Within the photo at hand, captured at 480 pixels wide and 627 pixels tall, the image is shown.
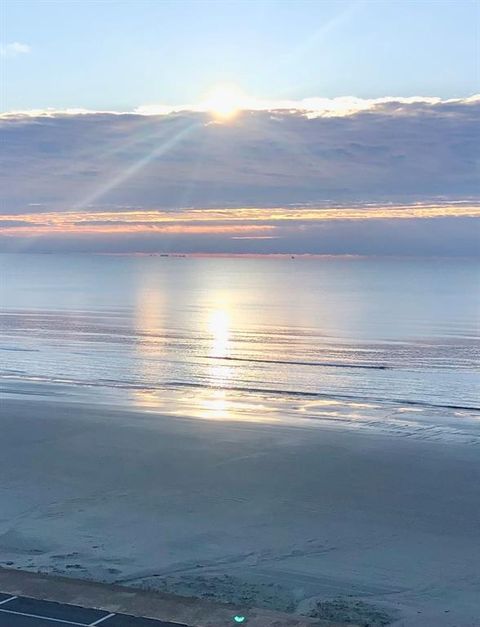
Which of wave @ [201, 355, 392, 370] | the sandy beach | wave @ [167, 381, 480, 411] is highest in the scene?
the sandy beach

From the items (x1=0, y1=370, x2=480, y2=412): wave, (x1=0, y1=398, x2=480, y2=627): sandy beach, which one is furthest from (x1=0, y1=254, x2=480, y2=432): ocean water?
(x1=0, y1=398, x2=480, y2=627): sandy beach

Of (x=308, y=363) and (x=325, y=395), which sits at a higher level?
(x=325, y=395)

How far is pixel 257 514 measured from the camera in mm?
16109

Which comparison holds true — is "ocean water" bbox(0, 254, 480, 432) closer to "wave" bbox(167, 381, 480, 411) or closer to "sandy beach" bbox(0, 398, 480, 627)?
"wave" bbox(167, 381, 480, 411)

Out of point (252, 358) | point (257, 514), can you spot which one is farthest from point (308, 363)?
point (257, 514)

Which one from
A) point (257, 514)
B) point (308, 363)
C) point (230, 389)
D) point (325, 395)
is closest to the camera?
point (257, 514)

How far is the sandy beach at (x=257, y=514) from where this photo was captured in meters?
12.4

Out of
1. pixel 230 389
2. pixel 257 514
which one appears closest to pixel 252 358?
pixel 230 389

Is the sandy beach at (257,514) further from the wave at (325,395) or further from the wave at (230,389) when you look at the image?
the wave at (230,389)

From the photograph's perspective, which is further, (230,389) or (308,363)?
(308,363)

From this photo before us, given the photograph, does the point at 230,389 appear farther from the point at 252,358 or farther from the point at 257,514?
the point at 257,514

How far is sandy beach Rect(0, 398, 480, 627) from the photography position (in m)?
12.4

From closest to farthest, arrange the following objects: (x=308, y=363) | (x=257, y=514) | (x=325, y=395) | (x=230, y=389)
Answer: (x=257, y=514) → (x=325, y=395) → (x=230, y=389) → (x=308, y=363)

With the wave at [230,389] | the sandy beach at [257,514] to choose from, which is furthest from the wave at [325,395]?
the sandy beach at [257,514]
